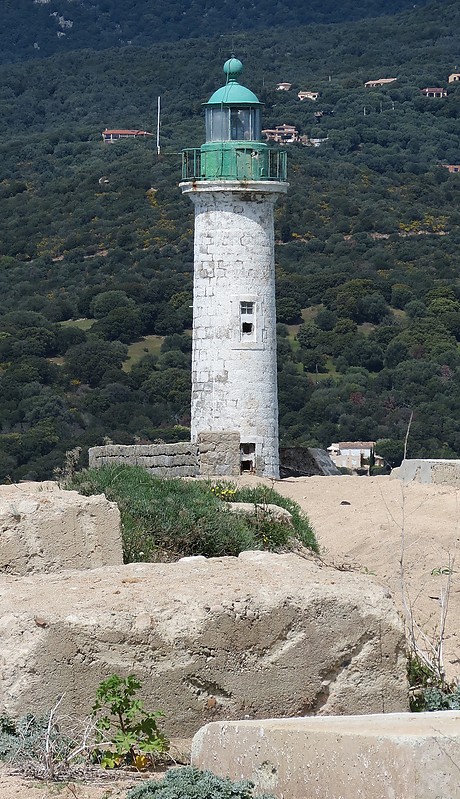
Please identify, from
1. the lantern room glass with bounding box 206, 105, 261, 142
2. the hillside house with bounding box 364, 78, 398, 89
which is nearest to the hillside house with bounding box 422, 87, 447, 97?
the hillside house with bounding box 364, 78, 398, 89

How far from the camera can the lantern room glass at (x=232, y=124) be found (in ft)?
69.7

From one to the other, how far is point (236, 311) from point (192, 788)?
1417 centimetres

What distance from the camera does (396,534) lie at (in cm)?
1469

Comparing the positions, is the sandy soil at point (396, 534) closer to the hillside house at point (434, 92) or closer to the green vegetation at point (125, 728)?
the green vegetation at point (125, 728)

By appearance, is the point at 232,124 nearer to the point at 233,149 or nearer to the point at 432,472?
the point at 233,149

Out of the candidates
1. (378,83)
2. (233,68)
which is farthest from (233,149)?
(378,83)

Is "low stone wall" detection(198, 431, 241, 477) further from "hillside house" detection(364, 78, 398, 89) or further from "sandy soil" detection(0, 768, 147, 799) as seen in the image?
"hillside house" detection(364, 78, 398, 89)

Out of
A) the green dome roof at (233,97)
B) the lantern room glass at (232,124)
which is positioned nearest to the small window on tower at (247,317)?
the lantern room glass at (232,124)

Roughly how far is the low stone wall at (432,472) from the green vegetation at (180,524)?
4505 mm

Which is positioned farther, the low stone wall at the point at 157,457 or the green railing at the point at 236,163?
the green railing at the point at 236,163

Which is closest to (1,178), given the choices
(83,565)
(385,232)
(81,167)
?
(81,167)

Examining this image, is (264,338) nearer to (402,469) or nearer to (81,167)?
(402,469)

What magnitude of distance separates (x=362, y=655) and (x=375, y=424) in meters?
33.9

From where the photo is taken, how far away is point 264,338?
67.5 feet
